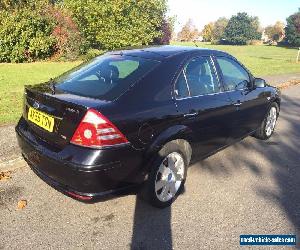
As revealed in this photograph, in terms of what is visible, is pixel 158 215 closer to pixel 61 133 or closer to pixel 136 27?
pixel 61 133

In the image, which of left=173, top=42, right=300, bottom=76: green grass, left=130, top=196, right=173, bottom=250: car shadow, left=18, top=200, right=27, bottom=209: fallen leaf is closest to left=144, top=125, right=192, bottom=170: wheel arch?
left=130, top=196, right=173, bottom=250: car shadow

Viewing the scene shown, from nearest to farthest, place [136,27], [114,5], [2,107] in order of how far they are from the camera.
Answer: [2,107] → [114,5] → [136,27]

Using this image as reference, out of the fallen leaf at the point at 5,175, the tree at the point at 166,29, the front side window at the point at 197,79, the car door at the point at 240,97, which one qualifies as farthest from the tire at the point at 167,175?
the tree at the point at 166,29

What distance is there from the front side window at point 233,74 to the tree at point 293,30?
63320 mm

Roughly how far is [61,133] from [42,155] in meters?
0.33

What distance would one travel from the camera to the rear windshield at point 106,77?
3.41 m

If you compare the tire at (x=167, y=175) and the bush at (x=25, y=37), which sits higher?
the bush at (x=25, y=37)

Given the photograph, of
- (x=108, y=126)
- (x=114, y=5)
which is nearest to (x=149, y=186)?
(x=108, y=126)

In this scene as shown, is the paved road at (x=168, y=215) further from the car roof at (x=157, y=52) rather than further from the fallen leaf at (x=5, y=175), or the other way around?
the car roof at (x=157, y=52)

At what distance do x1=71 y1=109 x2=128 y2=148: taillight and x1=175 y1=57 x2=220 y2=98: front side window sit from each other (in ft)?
3.38

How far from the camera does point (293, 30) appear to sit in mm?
62719

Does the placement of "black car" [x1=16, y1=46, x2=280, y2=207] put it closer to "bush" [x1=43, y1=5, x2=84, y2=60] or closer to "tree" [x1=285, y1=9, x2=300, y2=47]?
"bush" [x1=43, y1=5, x2=84, y2=60]

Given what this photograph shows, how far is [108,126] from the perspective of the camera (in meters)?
3.03

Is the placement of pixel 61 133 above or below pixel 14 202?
above
